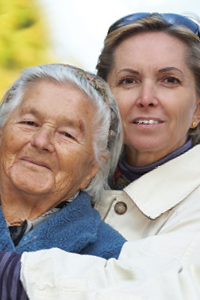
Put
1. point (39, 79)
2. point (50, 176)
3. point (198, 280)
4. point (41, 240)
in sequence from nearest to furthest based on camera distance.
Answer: point (198, 280)
point (41, 240)
point (50, 176)
point (39, 79)

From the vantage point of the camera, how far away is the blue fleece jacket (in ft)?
6.47

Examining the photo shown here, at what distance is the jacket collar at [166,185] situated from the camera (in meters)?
2.33

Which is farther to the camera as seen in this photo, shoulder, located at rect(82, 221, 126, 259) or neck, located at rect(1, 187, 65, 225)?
neck, located at rect(1, 187, 65, 225)

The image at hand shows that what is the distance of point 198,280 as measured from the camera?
1.41 m

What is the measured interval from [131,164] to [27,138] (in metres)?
0.99

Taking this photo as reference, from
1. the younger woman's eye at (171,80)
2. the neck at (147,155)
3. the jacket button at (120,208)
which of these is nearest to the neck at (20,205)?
the jacket button at (120,208)

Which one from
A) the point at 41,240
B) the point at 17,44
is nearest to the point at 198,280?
the point at 41,240

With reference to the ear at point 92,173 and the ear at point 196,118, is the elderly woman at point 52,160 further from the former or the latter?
the ear at point 196,118

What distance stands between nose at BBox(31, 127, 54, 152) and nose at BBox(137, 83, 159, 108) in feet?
2.40

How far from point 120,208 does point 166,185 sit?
342 millimetres

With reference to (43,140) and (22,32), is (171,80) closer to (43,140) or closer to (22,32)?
(43,140)

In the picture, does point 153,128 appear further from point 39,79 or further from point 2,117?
point 2,117

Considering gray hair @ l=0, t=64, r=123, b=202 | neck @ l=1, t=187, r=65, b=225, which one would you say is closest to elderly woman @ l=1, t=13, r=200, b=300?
gray hair @ l=0, t=64, r=123, b=202

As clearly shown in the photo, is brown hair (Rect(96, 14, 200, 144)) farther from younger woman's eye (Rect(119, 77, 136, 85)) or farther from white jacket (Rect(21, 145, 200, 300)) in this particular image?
white jacket (Rect(21, 145, 200, 300))
